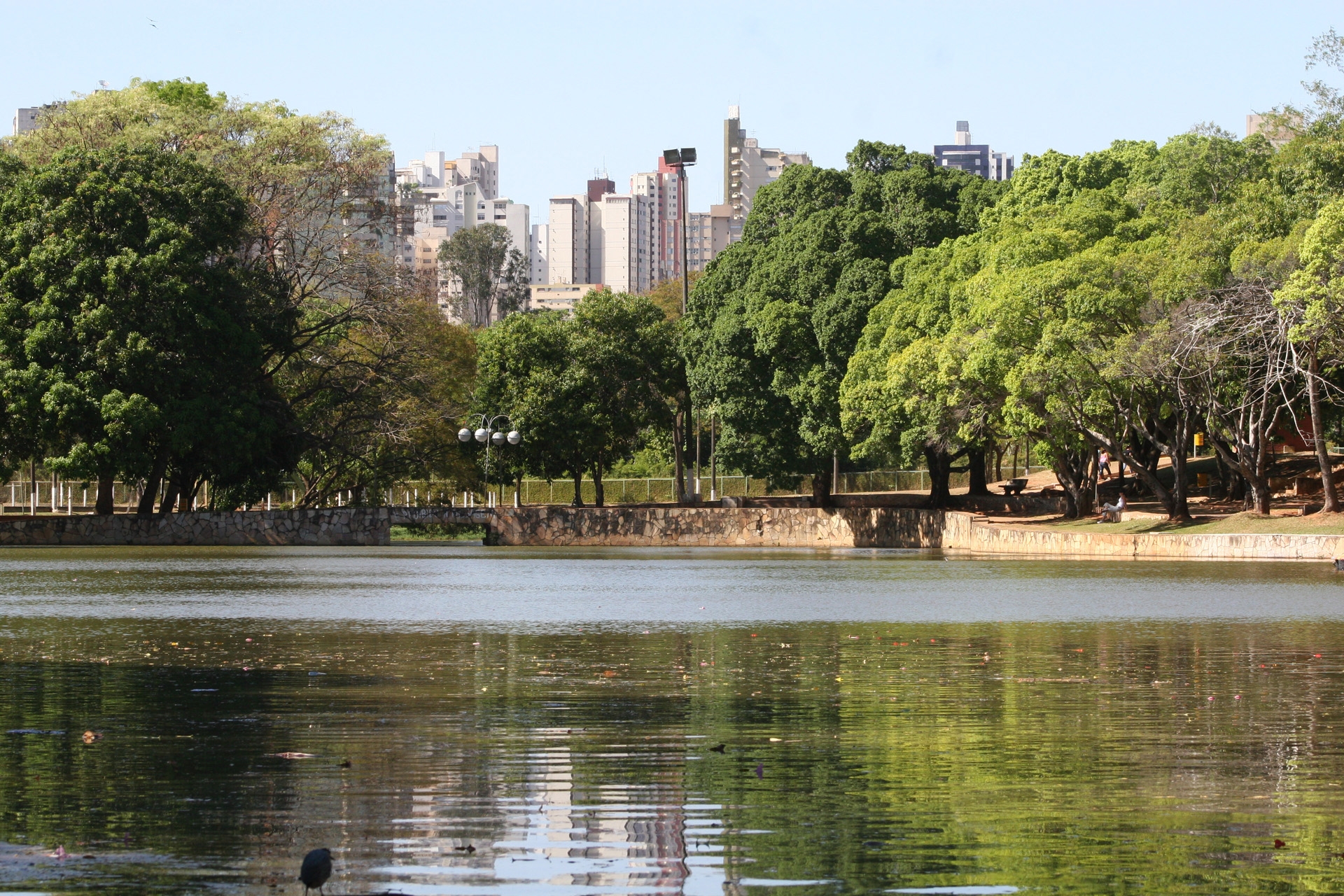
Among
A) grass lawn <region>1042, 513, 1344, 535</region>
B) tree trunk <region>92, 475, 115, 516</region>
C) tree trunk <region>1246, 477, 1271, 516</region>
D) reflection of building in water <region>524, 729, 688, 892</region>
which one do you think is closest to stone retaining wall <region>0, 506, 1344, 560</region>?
grass lawn <region>1042, 513, 1344, 535</region>

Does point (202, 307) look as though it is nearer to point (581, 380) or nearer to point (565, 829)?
point (581, 380)

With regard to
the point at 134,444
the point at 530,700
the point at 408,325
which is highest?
the point at 408,325

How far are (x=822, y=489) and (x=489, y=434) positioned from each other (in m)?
11.8

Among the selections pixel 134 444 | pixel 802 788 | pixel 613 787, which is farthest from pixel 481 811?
pixel 134 444

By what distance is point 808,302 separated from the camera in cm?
5138

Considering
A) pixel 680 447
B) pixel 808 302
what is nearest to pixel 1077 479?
pixel 808 302

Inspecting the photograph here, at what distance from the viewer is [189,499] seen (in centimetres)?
4800

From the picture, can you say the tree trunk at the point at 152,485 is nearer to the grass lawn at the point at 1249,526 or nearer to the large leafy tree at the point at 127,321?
the large leafy tree at the point at 127,321

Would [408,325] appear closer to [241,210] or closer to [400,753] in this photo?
[241,210]

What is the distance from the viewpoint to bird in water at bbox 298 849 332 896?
15.8 feet

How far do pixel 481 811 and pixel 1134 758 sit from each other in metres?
3.45

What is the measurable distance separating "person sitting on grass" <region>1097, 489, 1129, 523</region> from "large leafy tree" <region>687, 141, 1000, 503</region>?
9.19 m

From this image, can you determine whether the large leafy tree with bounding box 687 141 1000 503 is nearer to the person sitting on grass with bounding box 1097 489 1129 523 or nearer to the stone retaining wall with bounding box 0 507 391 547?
the person sitting on grass with bounding box 1097 489 1129 523

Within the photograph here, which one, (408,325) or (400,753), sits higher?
(408,325)
